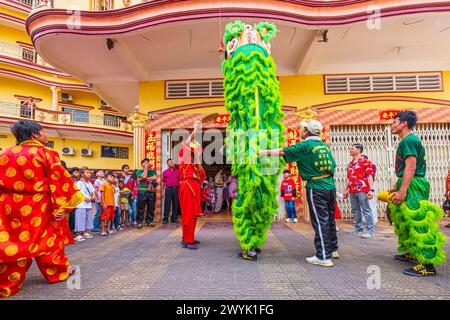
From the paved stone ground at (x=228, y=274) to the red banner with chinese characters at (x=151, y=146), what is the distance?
3.29 m

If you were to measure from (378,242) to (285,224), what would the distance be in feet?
7.72

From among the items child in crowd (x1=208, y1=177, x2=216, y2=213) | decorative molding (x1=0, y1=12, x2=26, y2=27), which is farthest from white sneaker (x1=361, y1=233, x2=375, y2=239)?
decorative molding (x1=0, y1=12, x2=26, y2=27)

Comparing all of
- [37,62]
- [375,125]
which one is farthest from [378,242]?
[37,62]

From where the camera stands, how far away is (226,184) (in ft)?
35.1

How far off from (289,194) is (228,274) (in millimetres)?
4280

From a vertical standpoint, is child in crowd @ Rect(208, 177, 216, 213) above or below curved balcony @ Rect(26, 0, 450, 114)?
below

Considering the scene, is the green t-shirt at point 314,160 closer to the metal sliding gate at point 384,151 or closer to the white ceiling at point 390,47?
the white ceiling at point 390,47

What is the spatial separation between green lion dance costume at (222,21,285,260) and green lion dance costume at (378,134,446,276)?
1.28m

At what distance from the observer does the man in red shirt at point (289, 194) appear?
6.82 metres

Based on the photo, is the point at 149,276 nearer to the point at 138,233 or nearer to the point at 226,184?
the point at 138,233

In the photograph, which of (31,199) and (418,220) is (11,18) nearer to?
(31,199)

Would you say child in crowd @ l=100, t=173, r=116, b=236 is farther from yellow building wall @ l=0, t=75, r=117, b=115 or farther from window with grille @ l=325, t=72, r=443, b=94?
yellow building wall @ l=0, t=75, r=117, b=115

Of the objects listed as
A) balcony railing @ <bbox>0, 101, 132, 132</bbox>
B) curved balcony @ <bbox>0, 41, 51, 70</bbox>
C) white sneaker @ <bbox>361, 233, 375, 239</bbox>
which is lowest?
white sneaker @ <bbox>361, 233, 375, 239</bbox>

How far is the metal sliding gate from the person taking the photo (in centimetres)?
717
